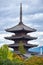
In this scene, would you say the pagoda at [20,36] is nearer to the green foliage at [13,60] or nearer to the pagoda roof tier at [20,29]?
the pagoda roof tier at [20,29]

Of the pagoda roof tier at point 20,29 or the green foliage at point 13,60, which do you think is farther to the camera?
the pagoda roof tier at point 20,29

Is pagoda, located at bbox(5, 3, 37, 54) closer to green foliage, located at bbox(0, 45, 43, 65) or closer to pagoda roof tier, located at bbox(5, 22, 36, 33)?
pagoda roof tier, located at bbox(5, 22, 36, 33)

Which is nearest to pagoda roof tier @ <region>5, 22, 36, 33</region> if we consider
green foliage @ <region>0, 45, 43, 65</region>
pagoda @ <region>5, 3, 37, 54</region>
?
pagoda @ <region>5, 3, 37, 54</region>

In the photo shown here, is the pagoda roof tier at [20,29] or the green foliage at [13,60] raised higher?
the pagoda roof tier at [20,29]

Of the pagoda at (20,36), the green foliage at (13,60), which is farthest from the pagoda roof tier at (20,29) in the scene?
the green foliage at (13,60)

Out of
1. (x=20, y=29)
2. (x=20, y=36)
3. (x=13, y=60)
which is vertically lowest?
(x=13, y=60)

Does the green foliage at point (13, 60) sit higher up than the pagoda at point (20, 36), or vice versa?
the pagoda at point (20, 36)

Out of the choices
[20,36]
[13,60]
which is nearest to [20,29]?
[20,36]

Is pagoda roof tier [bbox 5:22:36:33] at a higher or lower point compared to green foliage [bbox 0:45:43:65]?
higher

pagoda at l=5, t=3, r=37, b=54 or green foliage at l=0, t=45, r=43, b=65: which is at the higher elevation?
pagoda at l=5, t=3, r=37, b=54

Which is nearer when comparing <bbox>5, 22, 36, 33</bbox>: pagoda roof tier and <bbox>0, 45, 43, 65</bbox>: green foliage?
<bbox>0, 45, 43, 65</bbox>: green foliage

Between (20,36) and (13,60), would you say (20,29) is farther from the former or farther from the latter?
(13,60)

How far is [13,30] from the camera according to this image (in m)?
79.8

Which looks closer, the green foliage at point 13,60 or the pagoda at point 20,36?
the green foliage at point 13,60
